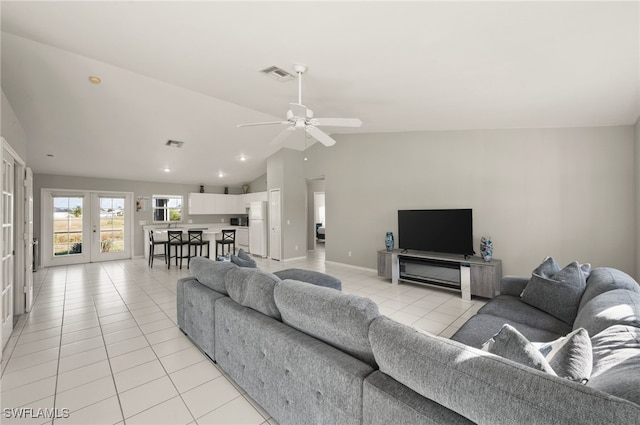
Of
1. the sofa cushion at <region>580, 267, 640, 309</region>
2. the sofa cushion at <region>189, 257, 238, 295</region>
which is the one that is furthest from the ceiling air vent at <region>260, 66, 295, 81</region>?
the sofa cushion at <region>580, 267, 640, 309</region>

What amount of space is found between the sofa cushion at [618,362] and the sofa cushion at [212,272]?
229 cm

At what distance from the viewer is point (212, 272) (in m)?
2.62

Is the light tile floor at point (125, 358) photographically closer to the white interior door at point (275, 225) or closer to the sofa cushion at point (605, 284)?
the sofa cushion at point (605, 284)

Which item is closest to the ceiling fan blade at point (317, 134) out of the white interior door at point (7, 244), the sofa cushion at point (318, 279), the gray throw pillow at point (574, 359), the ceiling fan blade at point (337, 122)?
the ceiling fan blade at point (337, 122)

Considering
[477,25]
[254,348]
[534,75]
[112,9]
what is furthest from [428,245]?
[112,9]

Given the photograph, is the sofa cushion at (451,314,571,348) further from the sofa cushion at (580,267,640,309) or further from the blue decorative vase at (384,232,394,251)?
the blue decorative vase at (384,232,394,251)

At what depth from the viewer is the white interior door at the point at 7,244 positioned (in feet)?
9.42

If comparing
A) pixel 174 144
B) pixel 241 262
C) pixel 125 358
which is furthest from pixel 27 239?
pixel 174 144

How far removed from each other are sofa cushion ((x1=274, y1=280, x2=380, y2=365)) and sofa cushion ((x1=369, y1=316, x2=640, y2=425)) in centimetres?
14

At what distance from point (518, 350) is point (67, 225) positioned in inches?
370

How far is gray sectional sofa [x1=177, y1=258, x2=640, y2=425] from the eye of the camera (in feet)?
2.82

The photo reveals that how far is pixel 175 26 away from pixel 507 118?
4.27 metres

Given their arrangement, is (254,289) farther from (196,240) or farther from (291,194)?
(196,240)

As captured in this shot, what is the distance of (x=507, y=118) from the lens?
162 inches
